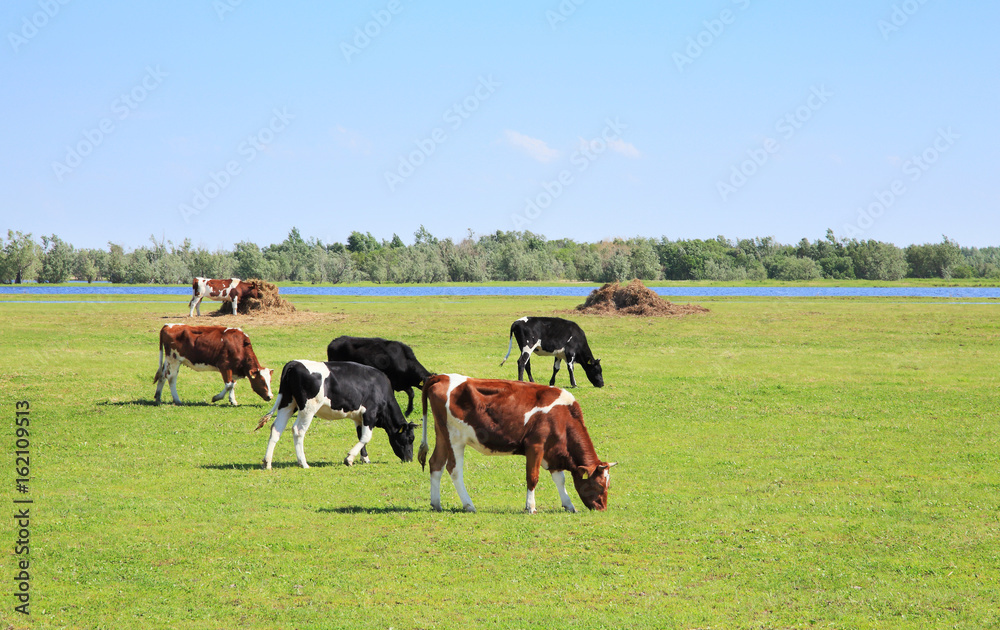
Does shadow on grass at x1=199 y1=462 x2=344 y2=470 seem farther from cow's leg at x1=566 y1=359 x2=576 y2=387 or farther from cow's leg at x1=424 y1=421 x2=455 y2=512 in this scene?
cow's leg at x1=566 y1=359 x2=576 y2=387

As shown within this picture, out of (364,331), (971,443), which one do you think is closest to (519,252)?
(364,331)

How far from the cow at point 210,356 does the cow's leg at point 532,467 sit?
11139 millimetres

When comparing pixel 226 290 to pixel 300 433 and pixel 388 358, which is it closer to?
pixel 388 358

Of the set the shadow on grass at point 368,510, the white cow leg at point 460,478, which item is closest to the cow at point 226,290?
the shadow on grass at point 368,510

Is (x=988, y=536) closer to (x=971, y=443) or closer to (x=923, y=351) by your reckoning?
(x=971, y=443)

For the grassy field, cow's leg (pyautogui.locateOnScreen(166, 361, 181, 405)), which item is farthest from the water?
cow's leg (pyautogui.locateOnScreen(166, 361, 181, 405))

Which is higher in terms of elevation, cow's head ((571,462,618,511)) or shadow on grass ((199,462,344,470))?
cow's head ((571,462,618,511))

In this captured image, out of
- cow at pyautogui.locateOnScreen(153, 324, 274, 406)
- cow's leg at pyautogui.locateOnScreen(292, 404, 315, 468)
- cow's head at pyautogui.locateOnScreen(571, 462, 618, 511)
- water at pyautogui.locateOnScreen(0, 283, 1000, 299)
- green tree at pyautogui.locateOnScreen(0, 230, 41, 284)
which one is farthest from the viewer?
green tree at pyautogui.locateOnScreen(0, 230, 41, 284)

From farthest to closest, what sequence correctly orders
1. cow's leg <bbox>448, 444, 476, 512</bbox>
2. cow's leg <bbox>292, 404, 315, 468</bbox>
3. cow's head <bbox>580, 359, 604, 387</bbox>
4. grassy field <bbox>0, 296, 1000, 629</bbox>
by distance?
cow's head <bbox>580, 359, 604, 387</bbox>
cow's leg <bbox>292, 404, 315, 468</bbox>
cow's leg <bbox>448, 444, 476, 512</bbox>
grassy field <bbox>0, 296, 1000, 629</bbox>

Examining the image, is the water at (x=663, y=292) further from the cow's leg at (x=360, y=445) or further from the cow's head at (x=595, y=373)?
the cow's leg at (x=360, y=445)

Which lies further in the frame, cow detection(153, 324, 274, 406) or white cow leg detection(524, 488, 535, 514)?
cow detection(153, 324, 274, 406)

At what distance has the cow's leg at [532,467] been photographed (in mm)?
11477

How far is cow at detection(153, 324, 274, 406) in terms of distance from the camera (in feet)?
69.7

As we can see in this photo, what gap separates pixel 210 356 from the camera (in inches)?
843
